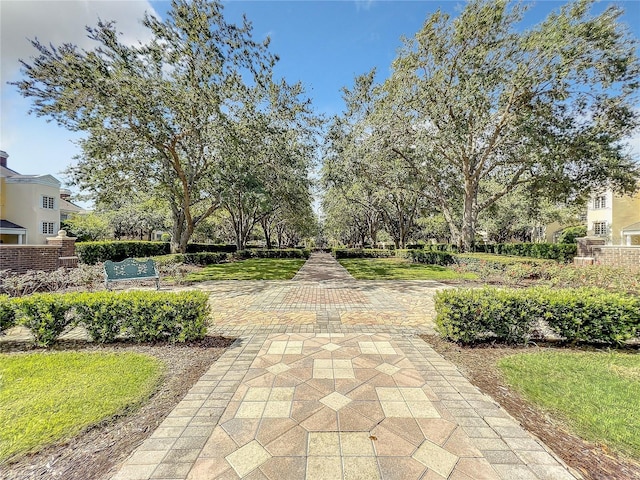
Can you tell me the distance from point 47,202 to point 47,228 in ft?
8.42

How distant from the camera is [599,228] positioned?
2697 centimetres

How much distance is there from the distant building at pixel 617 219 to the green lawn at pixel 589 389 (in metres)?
27.6

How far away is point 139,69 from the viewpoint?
10.8m

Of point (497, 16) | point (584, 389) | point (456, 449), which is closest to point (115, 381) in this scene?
point (456, 449)

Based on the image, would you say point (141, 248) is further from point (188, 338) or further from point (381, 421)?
point (381, 421)

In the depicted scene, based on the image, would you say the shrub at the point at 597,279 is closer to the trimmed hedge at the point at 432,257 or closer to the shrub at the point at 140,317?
the trimmed hedge at the point at 432,257

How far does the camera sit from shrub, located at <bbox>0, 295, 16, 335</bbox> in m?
4.49

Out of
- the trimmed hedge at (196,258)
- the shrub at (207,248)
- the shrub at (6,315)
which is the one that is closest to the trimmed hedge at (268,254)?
the trimmed hedge at (196,258)

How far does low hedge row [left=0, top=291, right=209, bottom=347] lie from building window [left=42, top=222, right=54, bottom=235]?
3109 centimetres

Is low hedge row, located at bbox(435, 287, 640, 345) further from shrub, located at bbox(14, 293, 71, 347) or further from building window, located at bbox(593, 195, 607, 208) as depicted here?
building window, located at bbox(593, 195, 607, 208)

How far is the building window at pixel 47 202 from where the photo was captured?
26.9 m

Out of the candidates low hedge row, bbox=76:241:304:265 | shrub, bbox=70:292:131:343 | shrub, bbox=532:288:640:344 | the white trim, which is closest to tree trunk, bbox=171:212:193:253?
low hedge row, bbox=76:241:304:265

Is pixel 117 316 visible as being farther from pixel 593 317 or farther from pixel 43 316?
pixel 593 317

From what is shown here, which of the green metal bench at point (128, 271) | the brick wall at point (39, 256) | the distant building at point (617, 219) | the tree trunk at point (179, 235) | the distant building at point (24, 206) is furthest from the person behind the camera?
the distant building at point (24, 206)
